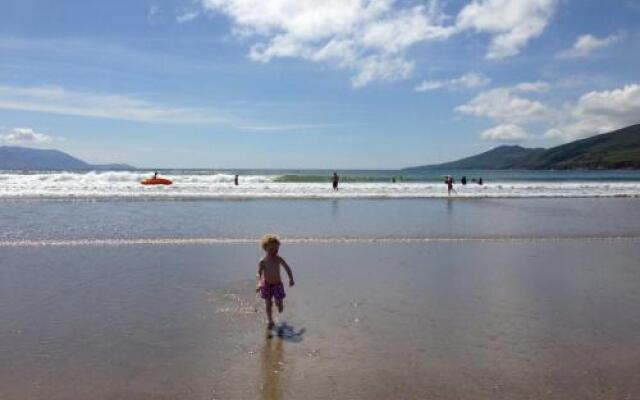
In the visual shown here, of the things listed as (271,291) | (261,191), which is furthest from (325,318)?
(261,191)

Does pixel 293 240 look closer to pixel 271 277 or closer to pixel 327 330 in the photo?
pixel 271 277

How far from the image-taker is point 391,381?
614cm

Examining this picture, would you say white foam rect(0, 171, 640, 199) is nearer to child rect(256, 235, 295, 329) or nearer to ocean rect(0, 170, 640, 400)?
ocean rect(0, 170, 640, 400)

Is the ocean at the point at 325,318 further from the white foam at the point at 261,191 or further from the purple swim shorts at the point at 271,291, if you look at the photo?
the white foam at the point at 261,191

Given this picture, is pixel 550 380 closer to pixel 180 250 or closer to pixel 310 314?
pixel 310 314

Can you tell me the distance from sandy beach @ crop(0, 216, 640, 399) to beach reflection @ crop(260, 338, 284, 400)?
0.03m

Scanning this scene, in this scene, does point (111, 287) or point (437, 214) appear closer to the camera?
point (111, 287)

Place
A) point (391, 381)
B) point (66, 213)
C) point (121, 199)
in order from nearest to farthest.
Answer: point (391, 381), point (66, 213), point (121, 199)

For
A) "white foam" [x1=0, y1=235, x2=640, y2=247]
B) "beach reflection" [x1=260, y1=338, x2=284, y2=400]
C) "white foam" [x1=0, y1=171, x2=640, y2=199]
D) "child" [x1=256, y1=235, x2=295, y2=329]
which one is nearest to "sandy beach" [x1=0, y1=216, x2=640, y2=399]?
"beach reflection" [x1=260, y1=338, x2=284, y2=400]

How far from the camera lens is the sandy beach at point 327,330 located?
6066mm

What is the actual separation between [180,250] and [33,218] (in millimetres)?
12231

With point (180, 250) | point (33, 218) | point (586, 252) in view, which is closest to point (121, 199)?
point (33, 218)

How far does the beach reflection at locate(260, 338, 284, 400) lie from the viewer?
→ 5.86 metres

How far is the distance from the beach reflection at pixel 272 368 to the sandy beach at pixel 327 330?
0.03 m
